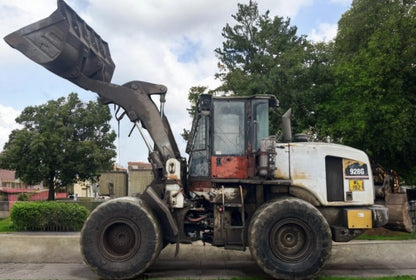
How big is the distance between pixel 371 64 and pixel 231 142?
30.1 ft

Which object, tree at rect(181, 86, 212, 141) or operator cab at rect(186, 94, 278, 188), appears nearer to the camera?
operator cab at rect(186, 94, 278, 188)

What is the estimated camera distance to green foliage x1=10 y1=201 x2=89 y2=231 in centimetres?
1478

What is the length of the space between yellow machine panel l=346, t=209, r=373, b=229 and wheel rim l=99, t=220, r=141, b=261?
157 inches

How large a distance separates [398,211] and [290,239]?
2.59 meters

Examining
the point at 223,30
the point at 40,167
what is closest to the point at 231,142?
the point at 223,30

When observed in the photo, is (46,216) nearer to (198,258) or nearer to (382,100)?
(198,258)

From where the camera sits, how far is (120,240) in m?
8.22

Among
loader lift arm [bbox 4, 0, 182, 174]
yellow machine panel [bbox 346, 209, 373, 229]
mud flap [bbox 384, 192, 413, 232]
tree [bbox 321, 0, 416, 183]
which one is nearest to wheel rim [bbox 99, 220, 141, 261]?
loader lift arm [bbox 4, 0, 182, 174]

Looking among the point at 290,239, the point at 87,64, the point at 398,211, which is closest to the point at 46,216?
the point at 87,64

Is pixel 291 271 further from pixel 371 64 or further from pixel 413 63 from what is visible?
pixel 413 63

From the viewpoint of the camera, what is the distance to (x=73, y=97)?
33938 millimetres

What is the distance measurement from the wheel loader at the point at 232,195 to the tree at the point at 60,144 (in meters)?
23.1

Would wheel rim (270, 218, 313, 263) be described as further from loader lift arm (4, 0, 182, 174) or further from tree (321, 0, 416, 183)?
tree (321, 0, 416, 183)

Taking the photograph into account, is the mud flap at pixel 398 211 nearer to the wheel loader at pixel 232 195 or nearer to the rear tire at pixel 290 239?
the wheel loader at pixel 232 195
